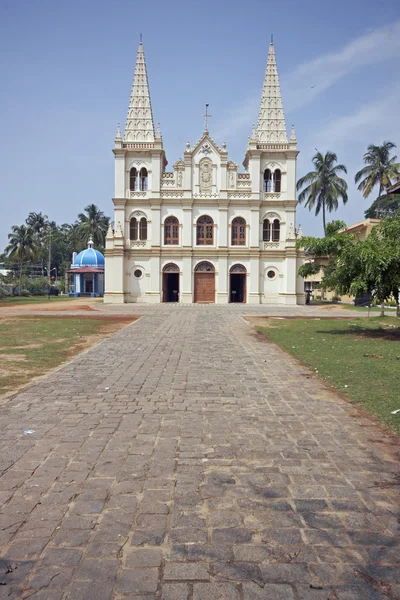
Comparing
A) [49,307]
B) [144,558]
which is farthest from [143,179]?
[144,558]

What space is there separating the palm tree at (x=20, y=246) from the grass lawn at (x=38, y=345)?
41.1 metres

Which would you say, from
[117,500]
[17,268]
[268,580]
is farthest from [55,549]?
[17,268]

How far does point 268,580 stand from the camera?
2648mm

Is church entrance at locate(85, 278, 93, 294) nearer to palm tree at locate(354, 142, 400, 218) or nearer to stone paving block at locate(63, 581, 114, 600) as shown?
palm tree at locate(354, 142, 400, 218)

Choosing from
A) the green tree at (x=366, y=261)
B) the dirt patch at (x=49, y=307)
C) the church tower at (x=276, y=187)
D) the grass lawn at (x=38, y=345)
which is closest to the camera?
the grass lawn at (x=38, y=345)

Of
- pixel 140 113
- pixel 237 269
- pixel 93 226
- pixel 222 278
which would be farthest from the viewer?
pixel 93 226

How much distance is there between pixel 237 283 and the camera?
136ft

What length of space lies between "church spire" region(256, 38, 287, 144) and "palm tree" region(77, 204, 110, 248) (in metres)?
35.9

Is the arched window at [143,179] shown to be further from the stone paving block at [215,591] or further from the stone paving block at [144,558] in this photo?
the stone paving block at [215,591]

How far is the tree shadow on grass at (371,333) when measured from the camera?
543 inches

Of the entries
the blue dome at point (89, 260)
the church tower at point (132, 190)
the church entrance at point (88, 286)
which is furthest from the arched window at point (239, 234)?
the church entrance at point (88, 286)

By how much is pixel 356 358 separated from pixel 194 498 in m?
7.51

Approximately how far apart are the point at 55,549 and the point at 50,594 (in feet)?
1.31

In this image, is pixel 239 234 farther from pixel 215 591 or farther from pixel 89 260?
pixel 215 591
